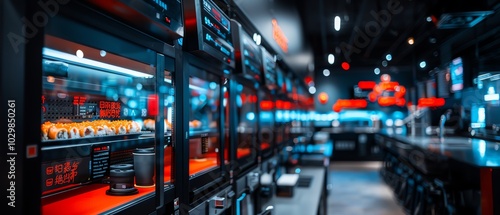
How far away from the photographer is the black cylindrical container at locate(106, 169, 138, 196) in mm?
1433

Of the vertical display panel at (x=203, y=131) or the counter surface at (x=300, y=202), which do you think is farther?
the counter surface at (x=300, y=202)

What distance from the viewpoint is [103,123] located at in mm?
1540

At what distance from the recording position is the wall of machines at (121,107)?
99 cm

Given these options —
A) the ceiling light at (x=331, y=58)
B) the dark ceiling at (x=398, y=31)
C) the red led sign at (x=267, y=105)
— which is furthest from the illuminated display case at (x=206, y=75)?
the ceiling light at (x=331, y=58)

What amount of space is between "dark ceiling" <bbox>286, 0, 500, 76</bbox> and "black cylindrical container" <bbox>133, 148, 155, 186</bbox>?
10.3 feet

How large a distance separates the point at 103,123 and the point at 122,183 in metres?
0.26

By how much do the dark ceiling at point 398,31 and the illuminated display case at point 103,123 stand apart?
10.1 ft

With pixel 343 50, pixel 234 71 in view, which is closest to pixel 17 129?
pixel 234 71

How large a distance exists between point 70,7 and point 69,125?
559mm

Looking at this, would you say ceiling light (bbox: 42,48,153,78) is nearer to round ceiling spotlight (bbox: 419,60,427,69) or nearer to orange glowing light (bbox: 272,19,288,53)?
orange glowing light (bbox: 272,19,288,53)

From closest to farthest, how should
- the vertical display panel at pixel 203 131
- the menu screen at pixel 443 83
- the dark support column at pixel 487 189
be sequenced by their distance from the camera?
the vertical display panel at pixel 203 131
the dark support column at pixel 487 189
the menu screen at pixel 443 83

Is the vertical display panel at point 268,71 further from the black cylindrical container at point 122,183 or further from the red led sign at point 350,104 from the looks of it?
the red led sign at point 350,104

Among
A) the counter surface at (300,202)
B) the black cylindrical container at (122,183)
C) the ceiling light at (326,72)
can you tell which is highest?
the ceiling light at (326,72)

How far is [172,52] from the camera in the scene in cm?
154
